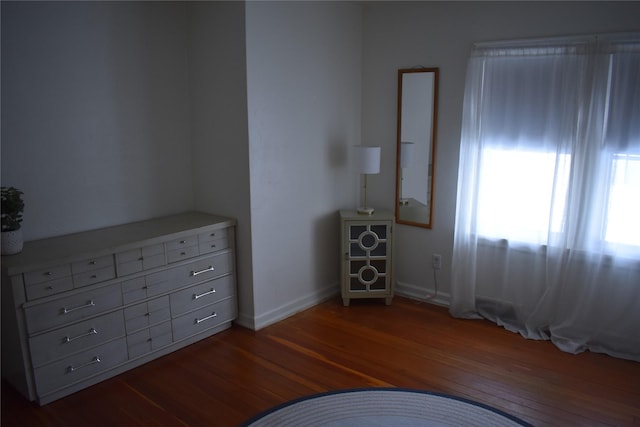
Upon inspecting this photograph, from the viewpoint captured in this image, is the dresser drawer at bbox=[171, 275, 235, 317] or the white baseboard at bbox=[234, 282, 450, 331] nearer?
the dresser drawer at bbox=[171, 275, 235, 317]

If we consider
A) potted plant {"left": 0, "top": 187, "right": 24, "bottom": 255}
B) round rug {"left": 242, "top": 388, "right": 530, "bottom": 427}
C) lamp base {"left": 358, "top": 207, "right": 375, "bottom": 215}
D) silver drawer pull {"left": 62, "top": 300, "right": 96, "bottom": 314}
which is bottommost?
round rug {"left": 242, "top": 388, "right": 530, "bottom": 427}

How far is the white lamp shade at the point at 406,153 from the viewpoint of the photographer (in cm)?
420

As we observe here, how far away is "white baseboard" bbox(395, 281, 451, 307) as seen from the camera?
422cm

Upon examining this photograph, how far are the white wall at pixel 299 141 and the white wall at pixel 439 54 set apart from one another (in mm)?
183

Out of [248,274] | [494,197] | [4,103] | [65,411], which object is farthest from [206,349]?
[494,197]

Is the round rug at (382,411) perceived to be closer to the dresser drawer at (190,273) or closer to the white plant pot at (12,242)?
the dresser drawer at (190,273)

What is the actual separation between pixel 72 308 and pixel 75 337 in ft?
0.56

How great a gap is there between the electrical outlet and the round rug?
1467 mm

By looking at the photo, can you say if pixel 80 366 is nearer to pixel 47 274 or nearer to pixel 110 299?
pixel 110 299

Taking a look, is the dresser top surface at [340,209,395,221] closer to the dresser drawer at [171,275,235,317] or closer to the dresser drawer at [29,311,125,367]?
the dresser drawer at [171,275,235,317]

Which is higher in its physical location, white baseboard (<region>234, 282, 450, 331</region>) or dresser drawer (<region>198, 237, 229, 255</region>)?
dresser drawer (<region>198, 237, 229, 255</region>)

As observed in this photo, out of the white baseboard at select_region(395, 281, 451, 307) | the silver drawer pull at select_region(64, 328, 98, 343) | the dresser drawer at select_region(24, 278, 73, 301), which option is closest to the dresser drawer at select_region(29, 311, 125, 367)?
the silver drawer pull at select_region(64, 328, 98, 343)

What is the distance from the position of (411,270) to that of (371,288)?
438mm

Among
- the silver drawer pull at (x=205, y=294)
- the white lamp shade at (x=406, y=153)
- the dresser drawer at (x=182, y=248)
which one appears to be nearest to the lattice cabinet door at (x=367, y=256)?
the white lamp shade at (x=406, y=153)
